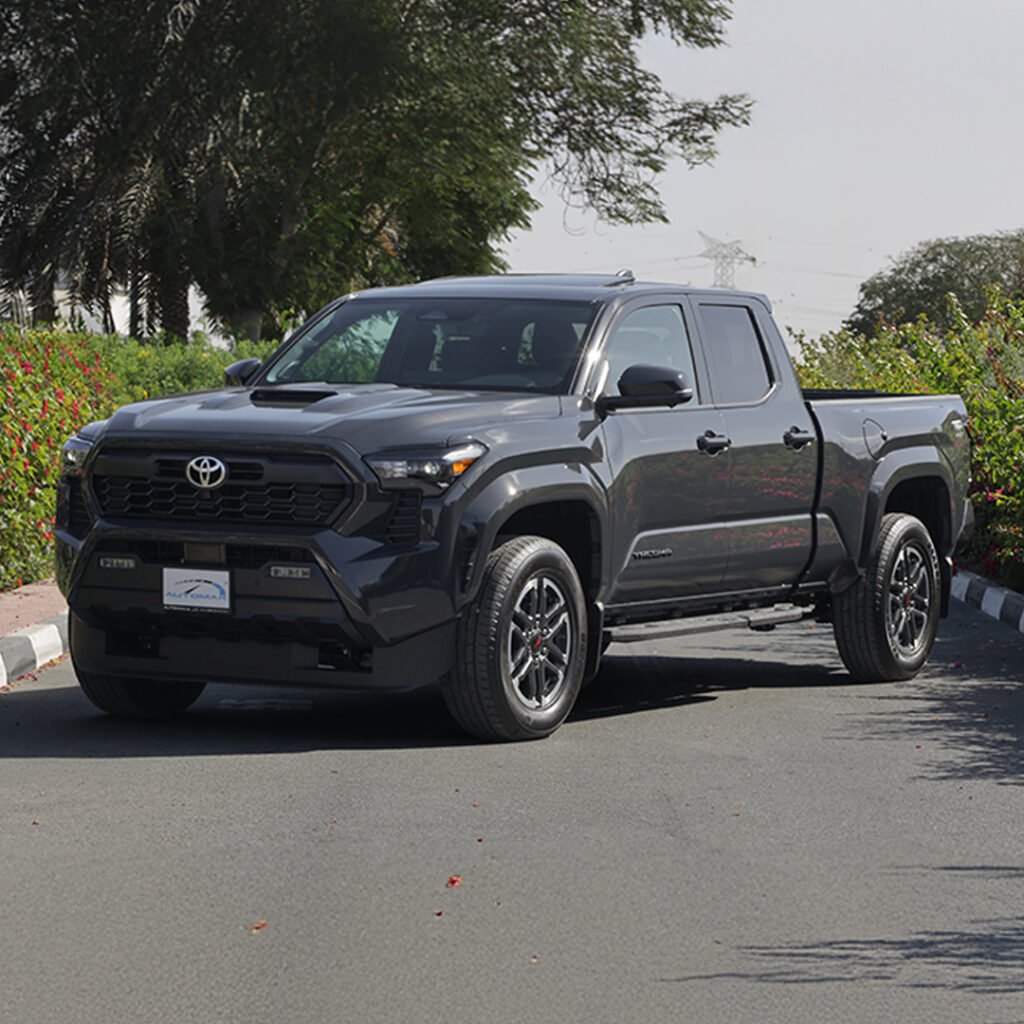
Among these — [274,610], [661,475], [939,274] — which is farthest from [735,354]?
[939,274]

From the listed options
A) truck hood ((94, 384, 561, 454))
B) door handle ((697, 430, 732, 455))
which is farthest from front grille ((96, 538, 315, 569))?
door handle ((697, 430, 732, 455))

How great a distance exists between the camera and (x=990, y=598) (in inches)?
642

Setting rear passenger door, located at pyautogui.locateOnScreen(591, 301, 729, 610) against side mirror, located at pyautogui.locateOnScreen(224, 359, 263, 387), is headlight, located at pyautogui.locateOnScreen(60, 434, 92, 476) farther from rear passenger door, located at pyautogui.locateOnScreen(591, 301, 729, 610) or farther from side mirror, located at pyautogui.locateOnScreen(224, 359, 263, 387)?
rear passenger door, located at pyautogui.locateOnScreen(591, 301, 729, 610)

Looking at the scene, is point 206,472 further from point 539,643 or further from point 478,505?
point 539,643

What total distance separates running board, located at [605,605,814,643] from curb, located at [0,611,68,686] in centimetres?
319

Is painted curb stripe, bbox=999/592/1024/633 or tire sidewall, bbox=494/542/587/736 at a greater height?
tire sidewall, bbox=494/542/587/736

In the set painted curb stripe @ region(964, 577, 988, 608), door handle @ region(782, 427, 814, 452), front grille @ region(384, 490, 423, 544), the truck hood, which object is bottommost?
painted curb stripe @ region(964, 577, 988, 608)

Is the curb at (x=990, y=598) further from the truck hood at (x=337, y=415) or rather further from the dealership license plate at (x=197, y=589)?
the dealership license plate at (x=197, y=589)

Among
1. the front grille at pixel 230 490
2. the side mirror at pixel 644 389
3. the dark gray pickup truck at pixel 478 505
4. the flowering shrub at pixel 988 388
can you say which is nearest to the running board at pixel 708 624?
the dark gray pickup truck at pixel 478 505

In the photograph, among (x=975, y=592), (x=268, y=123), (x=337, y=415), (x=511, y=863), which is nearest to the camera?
(x=511, y=863)

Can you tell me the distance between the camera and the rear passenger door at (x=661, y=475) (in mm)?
10062

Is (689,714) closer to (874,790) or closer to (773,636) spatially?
(874,790)

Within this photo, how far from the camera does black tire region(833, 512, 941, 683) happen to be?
38.7 ft

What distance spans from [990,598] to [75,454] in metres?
8.49
